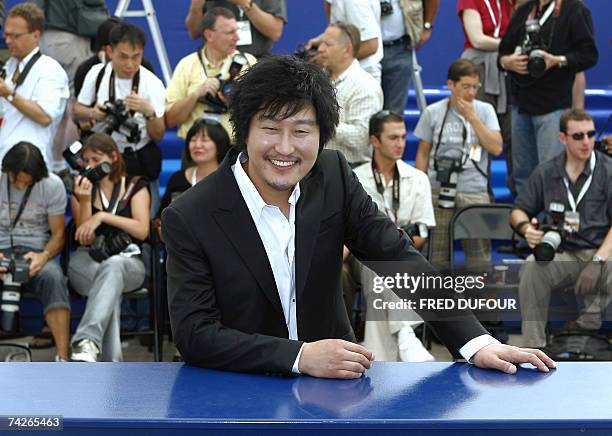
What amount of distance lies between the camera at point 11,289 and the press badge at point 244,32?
6.52 ft

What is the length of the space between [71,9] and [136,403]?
5108 mm

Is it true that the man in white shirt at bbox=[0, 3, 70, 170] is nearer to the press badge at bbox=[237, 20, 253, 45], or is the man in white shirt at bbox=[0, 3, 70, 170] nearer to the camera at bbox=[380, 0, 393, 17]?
the press badge at bbox=[237, 20, 253, 45]

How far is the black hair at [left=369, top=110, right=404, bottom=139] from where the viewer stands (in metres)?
5.79

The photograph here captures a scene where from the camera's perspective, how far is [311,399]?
217 centimetres

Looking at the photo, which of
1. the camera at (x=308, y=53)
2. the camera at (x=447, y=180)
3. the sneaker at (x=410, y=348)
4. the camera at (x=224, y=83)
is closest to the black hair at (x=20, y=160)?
the camera at (x=224, y=83)

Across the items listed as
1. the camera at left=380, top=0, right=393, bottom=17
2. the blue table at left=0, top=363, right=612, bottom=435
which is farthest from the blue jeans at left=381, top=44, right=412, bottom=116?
the blue table at left=0, top=363, right=612, bottom=435

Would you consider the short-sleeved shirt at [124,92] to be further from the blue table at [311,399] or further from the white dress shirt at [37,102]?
the blue table at [311,399]

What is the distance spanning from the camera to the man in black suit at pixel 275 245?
8.08 feet

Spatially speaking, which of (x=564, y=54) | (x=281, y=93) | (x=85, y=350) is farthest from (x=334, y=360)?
(x=564, y=54)

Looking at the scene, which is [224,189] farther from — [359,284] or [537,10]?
[537,10]

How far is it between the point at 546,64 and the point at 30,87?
301 centimetres

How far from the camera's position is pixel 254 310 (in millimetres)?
2602

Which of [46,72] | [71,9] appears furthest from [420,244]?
[71,9]

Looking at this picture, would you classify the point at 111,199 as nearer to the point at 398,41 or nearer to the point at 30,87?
the point at 30,87
